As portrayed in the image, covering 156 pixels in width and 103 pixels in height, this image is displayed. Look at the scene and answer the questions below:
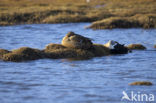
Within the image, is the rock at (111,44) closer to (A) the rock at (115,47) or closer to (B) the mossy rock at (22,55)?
(A) the rock at (115,47)

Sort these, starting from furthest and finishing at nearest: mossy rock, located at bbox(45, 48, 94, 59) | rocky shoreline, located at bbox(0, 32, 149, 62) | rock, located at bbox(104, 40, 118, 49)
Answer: rock, located at bbox(104, 40, 118, 49) < mossy rock, located at bbox(45, 48, 94, 59) < rocky shoreline, located at bbox(0, 32, 149, 62)

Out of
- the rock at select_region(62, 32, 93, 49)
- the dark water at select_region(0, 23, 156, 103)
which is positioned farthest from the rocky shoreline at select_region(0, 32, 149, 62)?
the dark water at select_region(0, 23, 156, 103)

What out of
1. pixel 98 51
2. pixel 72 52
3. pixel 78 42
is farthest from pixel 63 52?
pixel 98 51

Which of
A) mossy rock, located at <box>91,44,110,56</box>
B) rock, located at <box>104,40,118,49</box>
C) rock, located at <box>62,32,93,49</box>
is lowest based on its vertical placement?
mossy rock, located at <box>91,44,110,56</box>

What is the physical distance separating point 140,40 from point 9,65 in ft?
35.1

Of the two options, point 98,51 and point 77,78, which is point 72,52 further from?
point 77,78

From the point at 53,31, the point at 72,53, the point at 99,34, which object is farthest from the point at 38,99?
the point at 53,31

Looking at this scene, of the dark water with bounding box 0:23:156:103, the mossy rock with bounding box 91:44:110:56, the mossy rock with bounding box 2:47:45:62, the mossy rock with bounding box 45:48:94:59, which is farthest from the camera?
the mossy rock with bounding box 91:44:110:56

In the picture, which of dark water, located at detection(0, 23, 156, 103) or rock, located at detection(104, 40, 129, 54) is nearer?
dark water, located at detection(0, 23, 156, 103)

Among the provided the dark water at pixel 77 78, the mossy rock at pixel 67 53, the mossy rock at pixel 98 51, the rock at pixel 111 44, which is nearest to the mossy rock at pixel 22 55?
the dark water at pixel 77 78

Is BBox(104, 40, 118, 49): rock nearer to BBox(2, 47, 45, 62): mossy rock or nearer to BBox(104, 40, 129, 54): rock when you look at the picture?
BBox(104, 40, 129, 54): rock

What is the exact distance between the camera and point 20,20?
3356 cm

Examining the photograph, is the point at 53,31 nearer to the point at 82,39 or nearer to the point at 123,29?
the point at 123,29

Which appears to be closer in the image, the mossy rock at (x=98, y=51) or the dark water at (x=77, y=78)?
the dark water at (x=77, y=78)
